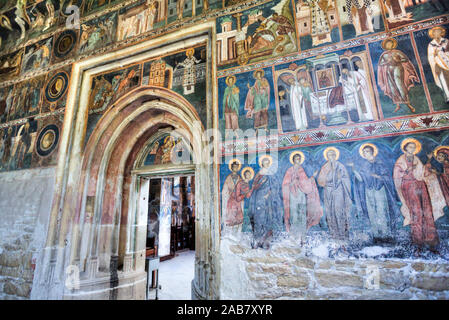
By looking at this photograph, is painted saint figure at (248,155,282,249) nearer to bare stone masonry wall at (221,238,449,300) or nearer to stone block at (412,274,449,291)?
bare stone masonry wall at (221,238,449,300)

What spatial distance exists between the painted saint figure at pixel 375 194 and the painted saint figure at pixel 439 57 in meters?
1.18

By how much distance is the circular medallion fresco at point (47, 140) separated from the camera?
18.2 ft

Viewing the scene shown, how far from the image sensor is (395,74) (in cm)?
337

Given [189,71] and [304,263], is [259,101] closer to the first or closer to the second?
[189,71]

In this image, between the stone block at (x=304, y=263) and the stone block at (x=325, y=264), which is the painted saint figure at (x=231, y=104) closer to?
the stone block at (x=304, y=263)

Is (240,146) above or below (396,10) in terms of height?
below

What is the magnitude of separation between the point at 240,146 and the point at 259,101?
83 centimetres

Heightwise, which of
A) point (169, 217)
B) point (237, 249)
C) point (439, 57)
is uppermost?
point (439, 57)

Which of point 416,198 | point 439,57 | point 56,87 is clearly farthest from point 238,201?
point 56,87

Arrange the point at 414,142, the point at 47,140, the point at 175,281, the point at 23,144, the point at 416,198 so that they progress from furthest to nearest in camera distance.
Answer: the point at 175,281 → the point at 23,144 → the point at 47,140 → the point at 414,142 → the point at 416,198

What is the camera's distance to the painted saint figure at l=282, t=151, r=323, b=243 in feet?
10.9

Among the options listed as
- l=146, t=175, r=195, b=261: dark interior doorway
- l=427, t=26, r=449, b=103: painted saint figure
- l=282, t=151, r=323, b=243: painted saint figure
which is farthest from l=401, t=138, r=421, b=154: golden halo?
l=146, t=175, r=195, b=261: dark interior doorway

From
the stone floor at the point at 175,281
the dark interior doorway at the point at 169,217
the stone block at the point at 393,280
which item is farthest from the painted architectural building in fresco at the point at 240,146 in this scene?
the dark interior doorway at the point at 169,217

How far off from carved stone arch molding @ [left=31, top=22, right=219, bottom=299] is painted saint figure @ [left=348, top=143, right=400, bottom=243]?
2.11m
